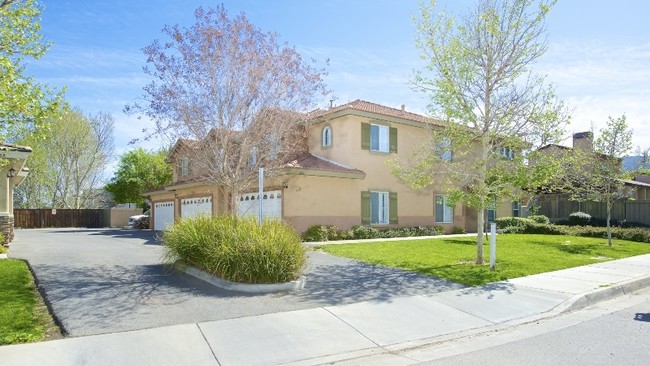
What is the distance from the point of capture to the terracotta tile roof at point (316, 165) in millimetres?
18802

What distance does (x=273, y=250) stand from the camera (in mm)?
9180

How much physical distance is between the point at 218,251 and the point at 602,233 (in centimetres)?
1936

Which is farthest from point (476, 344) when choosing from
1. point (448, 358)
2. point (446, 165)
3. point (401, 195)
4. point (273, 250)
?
point (401, 195)

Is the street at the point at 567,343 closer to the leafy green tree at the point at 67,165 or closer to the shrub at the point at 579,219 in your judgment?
the shrub at the point at 579,219

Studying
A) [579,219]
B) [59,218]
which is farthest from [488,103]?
[59,218]

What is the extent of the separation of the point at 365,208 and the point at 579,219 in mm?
13498

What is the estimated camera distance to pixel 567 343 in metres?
6.31

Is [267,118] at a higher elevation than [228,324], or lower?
higher

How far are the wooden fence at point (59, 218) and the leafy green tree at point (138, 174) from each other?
2.30 m

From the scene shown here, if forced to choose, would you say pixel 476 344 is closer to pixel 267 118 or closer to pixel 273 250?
pixel 273 250

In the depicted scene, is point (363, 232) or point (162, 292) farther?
point (363, 232)

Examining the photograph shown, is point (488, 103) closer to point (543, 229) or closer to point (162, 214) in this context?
point (543, 229)

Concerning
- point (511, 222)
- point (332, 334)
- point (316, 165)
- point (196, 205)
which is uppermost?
point (316, 165)

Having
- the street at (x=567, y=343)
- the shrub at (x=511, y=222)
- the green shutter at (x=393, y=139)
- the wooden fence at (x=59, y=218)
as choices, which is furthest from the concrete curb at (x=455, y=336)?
the wooden fence at (x=59, y=218)
